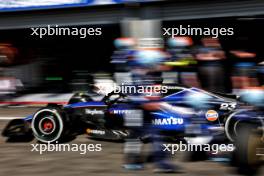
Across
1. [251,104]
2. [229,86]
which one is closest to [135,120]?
[251,104]

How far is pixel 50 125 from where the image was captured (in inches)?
299

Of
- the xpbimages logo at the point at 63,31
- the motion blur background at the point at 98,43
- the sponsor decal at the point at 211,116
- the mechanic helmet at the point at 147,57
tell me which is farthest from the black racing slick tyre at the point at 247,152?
the xpbimages logo at the point at 63,31

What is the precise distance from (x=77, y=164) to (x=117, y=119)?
1450 millimetres

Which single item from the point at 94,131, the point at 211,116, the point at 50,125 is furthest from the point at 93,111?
the point at 211,116

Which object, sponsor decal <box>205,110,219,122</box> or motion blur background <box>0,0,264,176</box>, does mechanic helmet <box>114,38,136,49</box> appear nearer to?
motion blur background <box>0,0,264,176</box>

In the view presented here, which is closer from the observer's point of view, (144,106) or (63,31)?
(144,106)

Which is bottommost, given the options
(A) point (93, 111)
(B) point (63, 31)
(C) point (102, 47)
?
(A) point (93, 111)

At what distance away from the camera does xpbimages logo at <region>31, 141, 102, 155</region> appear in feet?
23.9

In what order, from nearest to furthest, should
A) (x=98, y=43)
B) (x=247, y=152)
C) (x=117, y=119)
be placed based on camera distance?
(x=247, y=152), (x=117, y=119), (x=98, y=43)

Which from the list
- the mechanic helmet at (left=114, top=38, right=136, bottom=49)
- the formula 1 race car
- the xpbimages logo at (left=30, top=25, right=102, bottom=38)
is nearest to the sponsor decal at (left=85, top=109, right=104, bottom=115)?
the formula 1 race car

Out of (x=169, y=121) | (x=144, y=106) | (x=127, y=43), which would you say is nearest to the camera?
(x=144, y=106)

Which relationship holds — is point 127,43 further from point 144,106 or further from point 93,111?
point 144,106

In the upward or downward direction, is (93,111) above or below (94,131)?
above

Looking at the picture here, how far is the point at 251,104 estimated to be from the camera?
596 cm
